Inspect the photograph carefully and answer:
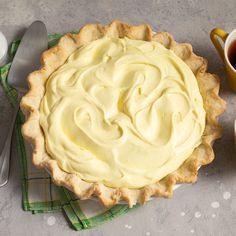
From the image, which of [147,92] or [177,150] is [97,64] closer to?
[147,92]

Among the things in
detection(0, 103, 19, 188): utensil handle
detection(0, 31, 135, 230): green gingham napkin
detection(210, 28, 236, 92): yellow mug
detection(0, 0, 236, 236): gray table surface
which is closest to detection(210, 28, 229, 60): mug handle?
detection(210, 28, 236, 92): yellow mug

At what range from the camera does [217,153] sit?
196cm

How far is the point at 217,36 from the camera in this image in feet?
6.63

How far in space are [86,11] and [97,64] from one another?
1.70ft

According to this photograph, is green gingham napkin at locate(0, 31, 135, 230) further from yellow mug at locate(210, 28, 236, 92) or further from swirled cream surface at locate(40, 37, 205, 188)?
yellow mug at locate(210, 28, 236, 92)

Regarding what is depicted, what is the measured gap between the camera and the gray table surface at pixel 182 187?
185cm

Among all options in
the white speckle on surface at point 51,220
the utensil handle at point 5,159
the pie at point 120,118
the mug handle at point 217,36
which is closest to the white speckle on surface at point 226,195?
the pie at point 120,118

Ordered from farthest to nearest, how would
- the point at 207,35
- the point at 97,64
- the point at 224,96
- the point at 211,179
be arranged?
the point at 207,35
the point at 224,96
the point at 211,179
the point at 97,64

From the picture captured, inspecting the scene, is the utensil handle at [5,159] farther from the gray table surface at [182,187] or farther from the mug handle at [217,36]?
the mug handle at [217,36]

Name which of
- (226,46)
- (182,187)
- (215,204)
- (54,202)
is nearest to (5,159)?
(54,202)

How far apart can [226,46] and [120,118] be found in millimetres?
539

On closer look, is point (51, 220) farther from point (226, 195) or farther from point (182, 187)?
point (226, 195)

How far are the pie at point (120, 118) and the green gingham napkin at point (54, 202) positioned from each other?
207mm

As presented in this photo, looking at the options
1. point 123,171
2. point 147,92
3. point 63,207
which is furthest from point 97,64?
point 63,207
